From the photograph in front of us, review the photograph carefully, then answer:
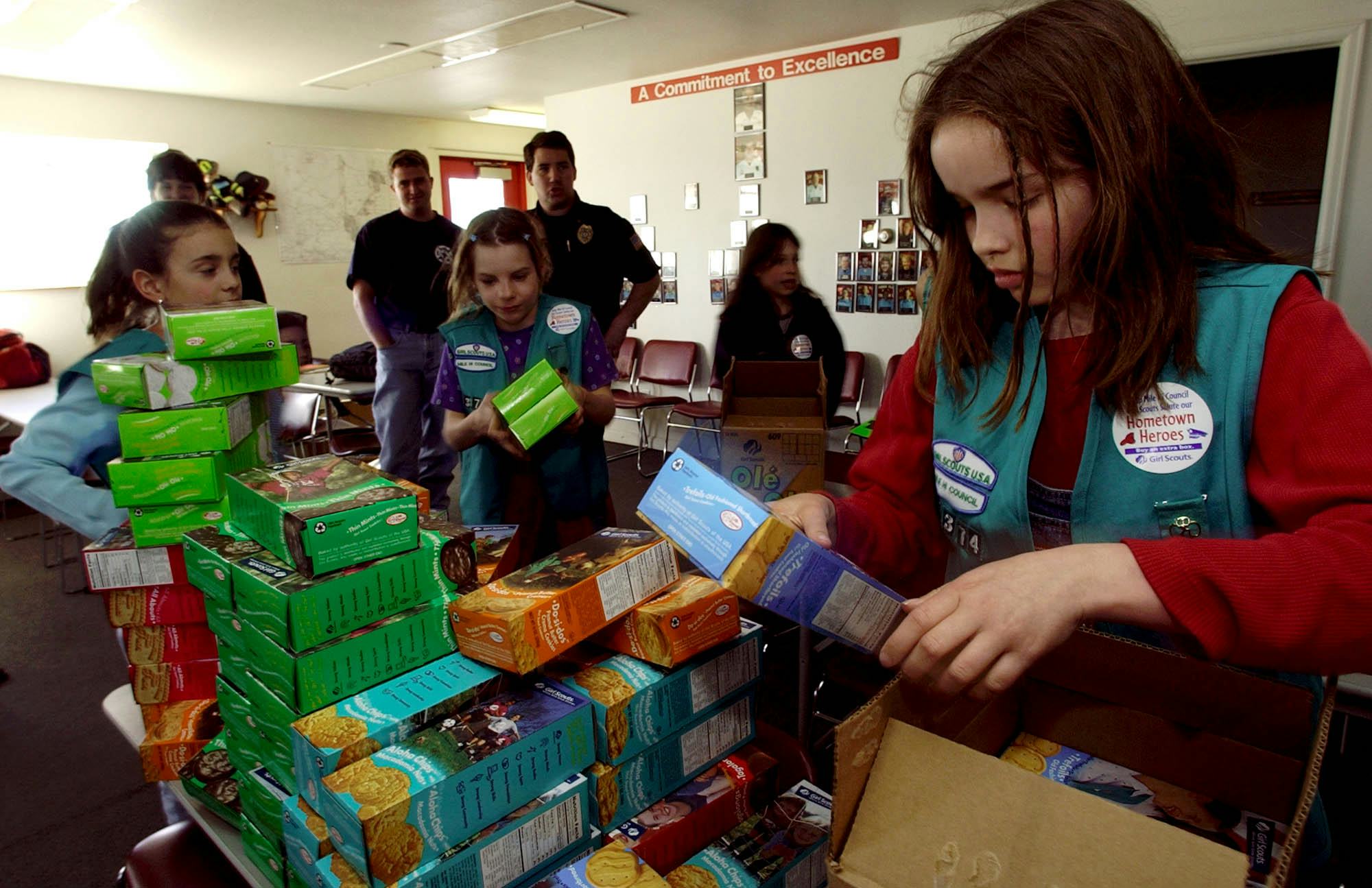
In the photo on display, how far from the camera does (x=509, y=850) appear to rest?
95 centimetres

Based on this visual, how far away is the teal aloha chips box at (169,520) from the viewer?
1.36 m

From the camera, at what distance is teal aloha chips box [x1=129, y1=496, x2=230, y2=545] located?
1.36 metres

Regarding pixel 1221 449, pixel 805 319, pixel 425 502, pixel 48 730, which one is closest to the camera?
pixel 1221 449

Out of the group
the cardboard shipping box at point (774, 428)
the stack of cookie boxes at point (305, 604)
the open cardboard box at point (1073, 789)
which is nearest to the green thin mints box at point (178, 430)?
the stack of cookie boxes at point (305, 604)

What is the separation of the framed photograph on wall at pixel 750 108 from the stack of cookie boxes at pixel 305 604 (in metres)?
5.14

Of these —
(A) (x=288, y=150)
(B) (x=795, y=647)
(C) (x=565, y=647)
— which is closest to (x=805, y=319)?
(B) (x=795, y=647)

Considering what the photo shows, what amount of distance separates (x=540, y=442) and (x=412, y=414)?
2.25 m

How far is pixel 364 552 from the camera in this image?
110 cm

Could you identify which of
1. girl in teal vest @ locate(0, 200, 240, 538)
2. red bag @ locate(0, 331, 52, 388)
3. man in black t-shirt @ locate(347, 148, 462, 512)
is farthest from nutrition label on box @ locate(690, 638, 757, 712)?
red bag @ locate(0, 331, 52, 388)

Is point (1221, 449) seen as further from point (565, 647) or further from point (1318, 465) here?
point (565, 647)

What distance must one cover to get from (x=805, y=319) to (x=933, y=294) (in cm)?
280

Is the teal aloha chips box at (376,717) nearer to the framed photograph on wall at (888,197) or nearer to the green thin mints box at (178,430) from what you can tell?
the green thin mints box at (178,430)

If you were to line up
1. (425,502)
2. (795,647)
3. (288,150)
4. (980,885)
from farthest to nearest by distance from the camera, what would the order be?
(288,150) → (795,647) → (425,502) → (980,885)

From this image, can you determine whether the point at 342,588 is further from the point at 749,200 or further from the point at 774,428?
the point at 749,200
